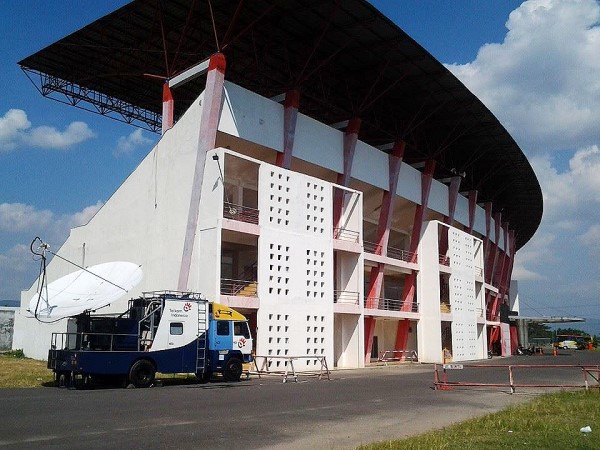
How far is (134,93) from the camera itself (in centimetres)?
4775

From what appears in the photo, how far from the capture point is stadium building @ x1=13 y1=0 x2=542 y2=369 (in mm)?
33125

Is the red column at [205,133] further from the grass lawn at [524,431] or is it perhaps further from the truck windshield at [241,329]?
the grass lawn at [524,431]

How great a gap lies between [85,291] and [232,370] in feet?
22.0

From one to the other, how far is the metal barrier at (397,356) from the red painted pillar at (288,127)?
17.9 m

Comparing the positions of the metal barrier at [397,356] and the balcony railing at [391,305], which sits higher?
the balcony railing at [391,305]

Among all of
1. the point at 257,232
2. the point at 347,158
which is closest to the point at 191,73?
the point at 257,232

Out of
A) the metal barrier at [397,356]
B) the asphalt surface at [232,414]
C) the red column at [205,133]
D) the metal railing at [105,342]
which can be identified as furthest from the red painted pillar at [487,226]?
the metal railing at [105,342]

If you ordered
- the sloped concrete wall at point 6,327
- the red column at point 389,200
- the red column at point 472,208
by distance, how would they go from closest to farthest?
the red column at point 389,200 → the sloped concrete wall at point 6,327 → the red column at point 472,208

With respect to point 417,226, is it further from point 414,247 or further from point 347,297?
point 347,297

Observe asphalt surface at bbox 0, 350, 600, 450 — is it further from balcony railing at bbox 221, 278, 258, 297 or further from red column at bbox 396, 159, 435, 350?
red column at bbox 396, 159, 435, 350

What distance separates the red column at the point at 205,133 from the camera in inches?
1265

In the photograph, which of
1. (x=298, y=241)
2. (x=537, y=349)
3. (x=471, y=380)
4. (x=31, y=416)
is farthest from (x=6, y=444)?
(x=537, y=349)

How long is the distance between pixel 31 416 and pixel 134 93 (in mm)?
37227

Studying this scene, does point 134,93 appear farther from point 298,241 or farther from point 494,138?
point 494,138
